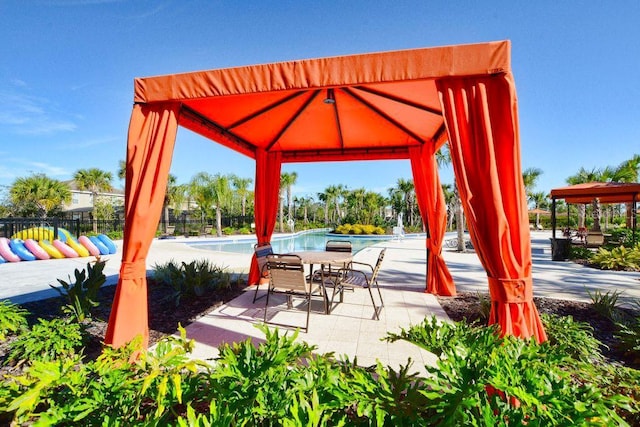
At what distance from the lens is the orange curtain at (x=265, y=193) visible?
5.75 metres

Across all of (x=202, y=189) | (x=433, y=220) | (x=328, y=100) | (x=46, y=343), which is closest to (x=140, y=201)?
(x=46, y=343)

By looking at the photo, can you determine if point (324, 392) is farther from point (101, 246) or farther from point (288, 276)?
point (101, 246)

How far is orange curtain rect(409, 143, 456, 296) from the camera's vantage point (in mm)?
4844

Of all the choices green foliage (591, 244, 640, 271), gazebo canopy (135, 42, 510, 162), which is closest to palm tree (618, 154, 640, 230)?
green foliage (591, 244, 640, 271)

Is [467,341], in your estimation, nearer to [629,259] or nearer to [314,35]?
[314,35]

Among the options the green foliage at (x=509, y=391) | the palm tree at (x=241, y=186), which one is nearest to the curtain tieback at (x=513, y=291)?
the green foliage at (x=509, y=391)

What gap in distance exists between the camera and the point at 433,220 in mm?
4902

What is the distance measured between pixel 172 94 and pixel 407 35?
3246 mm

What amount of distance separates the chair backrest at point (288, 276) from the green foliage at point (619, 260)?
336 inches

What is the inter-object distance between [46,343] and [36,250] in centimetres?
899

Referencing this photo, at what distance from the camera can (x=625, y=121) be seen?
14.9 metres

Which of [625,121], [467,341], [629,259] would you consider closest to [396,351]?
[467,341]

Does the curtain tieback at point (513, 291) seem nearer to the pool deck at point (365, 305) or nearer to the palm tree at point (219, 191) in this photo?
the pool deck at point (365, 305)

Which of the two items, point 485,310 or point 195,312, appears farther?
point 195,312
